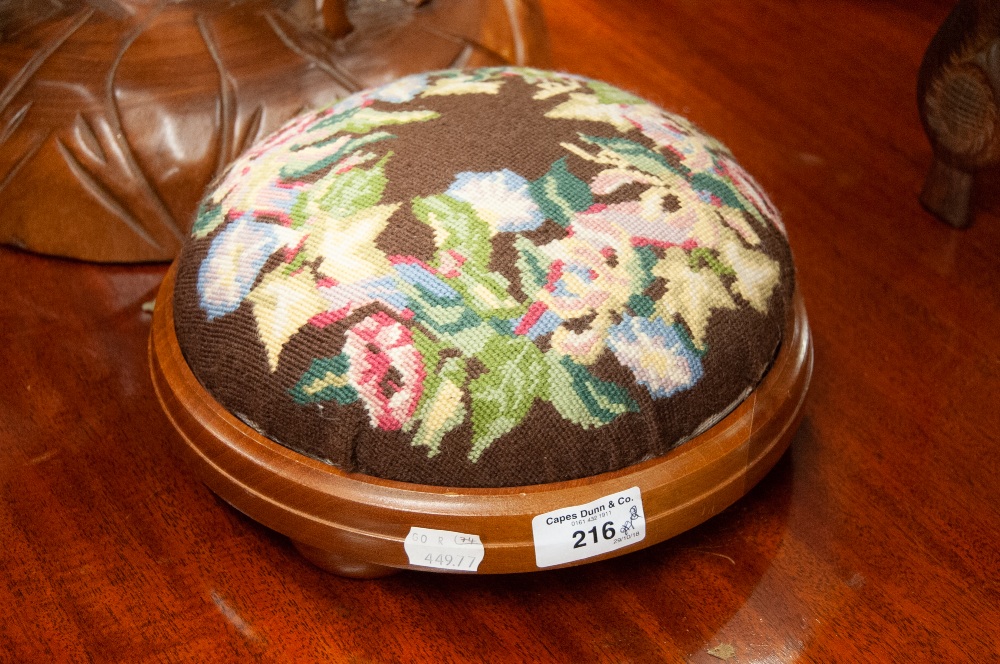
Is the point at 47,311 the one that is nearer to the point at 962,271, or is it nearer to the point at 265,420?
the point at 265,420

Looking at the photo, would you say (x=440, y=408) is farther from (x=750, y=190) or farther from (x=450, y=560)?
(x=750, y=190)

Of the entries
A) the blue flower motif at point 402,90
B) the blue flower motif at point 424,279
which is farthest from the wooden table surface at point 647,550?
the blue flower motif at point 402,90

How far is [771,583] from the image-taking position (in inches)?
46.8

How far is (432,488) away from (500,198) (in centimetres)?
31

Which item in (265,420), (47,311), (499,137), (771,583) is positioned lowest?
(47,311)

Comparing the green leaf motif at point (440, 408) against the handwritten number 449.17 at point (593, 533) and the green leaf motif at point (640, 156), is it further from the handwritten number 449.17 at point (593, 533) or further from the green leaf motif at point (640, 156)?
the green leaf motif at point (640, 156)

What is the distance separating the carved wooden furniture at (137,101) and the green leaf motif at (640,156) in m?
0.74

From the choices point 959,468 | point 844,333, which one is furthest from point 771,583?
point 844,333

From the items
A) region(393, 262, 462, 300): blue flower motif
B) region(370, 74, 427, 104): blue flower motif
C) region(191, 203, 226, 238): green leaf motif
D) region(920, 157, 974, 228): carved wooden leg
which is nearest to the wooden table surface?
region(920, 157, 974, 228): carved wooden leg

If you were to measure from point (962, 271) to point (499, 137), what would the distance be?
97 cm

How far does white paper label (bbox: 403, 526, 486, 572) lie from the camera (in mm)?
1037

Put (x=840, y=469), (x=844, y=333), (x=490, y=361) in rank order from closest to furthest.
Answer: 1. (x=490, y=361)
2. (x=840, y=469)
3. (x=844, y=333)

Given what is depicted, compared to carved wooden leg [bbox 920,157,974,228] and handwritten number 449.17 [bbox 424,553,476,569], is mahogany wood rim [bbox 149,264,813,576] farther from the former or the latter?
carved wooden leg [bbox 920,157,974,228]

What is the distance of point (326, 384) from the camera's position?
1041mm
